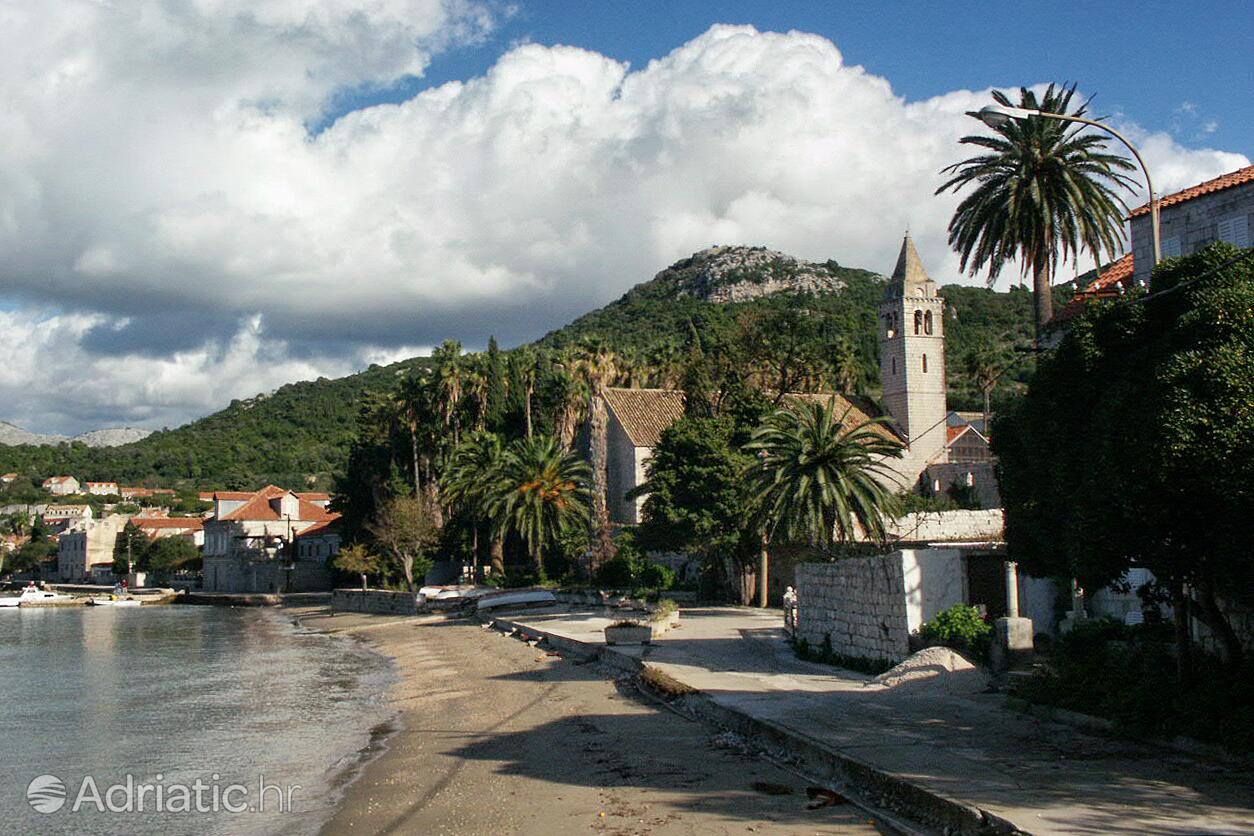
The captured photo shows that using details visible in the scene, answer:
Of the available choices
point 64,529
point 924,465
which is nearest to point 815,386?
point 924,465

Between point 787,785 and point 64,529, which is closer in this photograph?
point 787,785

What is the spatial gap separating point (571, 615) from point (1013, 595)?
27.3 m

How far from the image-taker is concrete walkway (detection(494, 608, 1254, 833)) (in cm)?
933

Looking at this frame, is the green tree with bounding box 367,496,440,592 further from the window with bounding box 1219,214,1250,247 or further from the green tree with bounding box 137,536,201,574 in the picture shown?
the green tree with bounding box 137,536,201,574

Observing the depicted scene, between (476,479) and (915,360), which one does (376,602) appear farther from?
(915,360)

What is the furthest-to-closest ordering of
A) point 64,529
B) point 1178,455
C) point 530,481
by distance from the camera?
point 64,529 < point 530,481 < point 1178,455

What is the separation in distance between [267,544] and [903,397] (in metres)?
62.7

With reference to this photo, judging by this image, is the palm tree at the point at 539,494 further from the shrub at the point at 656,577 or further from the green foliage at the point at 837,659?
the green foliage at the point at 837,659

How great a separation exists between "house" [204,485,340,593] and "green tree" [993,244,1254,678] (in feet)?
277

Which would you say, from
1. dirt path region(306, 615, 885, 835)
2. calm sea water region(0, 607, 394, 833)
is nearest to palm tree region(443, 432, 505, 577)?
calm sea water region(0, 607, 394, 833)

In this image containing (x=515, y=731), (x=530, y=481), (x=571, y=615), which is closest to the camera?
(x=515, y=731)

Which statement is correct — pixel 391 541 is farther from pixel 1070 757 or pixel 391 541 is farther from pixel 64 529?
pixel 64 529

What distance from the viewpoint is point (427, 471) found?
2928 inches

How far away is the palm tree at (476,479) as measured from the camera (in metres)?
59.2
